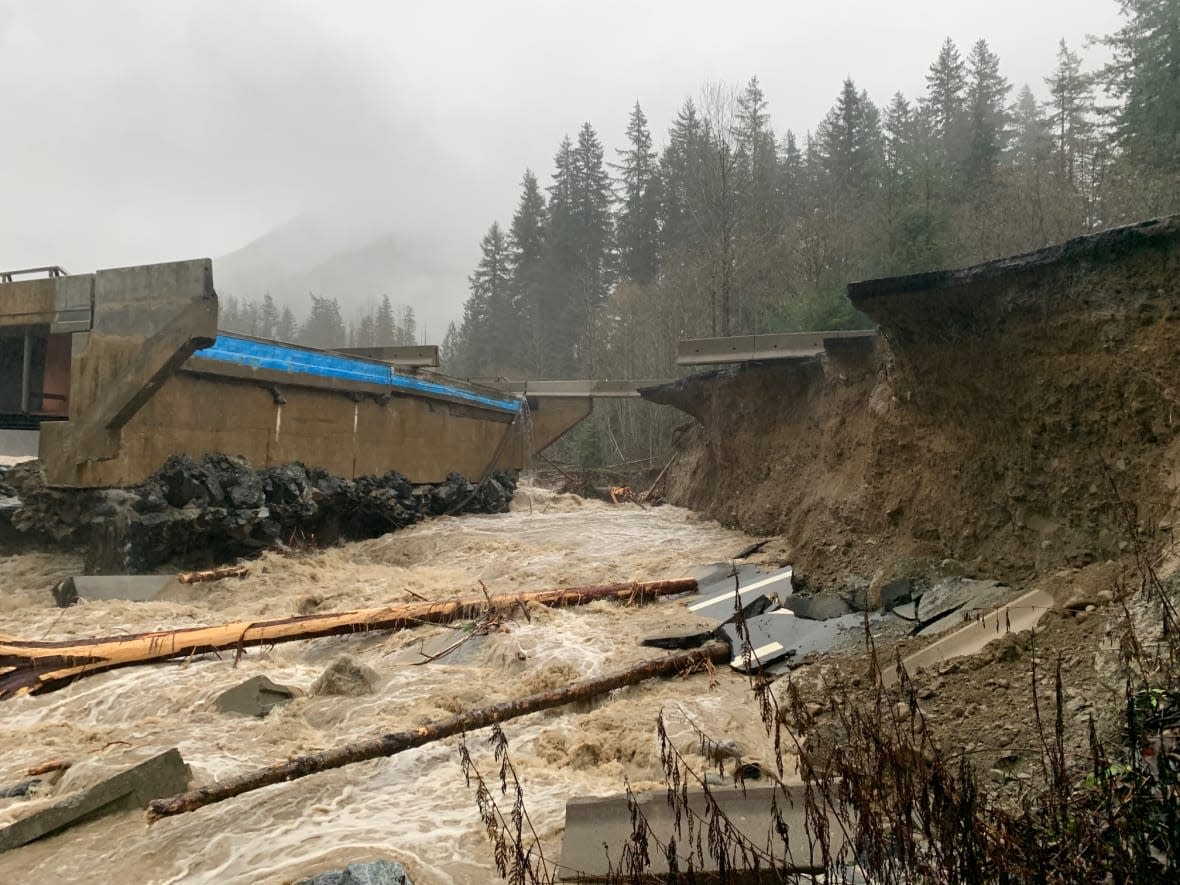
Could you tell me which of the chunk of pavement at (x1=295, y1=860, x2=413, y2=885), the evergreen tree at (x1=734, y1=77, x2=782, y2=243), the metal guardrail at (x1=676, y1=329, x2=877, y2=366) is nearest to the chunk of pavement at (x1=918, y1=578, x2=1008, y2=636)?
the chunk of pavement at (x1=295, y1=860, x2=413, y2=885)

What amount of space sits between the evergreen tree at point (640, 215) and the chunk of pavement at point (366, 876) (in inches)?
1730

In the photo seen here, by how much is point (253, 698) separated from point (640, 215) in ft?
149

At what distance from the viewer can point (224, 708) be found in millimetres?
6180

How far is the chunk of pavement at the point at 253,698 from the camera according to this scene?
617 centimetres

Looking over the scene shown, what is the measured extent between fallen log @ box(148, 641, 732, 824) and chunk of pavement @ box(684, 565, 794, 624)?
110cm

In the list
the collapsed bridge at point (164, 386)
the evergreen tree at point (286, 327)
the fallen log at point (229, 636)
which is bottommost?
the fallen log at point (229, 636)

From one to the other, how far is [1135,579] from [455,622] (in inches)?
256

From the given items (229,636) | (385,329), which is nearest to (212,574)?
(229,636)

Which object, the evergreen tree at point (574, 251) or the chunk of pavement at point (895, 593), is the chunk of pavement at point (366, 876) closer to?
the chunk of pavement at point (895, 593)

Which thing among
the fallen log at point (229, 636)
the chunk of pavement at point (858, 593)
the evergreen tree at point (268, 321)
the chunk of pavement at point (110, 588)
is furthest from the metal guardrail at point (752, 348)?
the evergreen tree at point (268, 321)

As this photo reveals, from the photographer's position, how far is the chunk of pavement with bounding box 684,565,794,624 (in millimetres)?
7797

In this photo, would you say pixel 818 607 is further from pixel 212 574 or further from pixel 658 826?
pixel 212 574

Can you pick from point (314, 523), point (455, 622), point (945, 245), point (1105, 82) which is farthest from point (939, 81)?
point (455, 622)

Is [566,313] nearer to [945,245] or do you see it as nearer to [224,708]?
[945,245]
